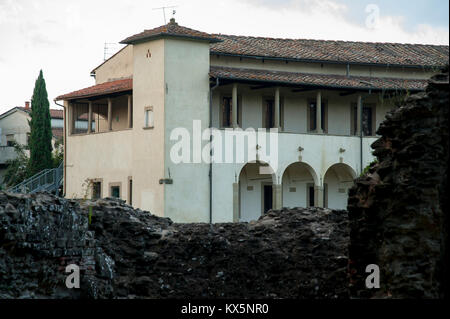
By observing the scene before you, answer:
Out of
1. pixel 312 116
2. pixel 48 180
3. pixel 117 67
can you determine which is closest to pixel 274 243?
pixel 312 116

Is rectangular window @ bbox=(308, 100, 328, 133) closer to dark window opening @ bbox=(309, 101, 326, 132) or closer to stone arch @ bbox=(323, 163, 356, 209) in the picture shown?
dark window opening @ bbox=(309, 101, 326, 132)

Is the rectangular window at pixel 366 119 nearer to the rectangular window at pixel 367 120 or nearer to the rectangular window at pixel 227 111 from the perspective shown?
the rectangular window at pixel 367 120

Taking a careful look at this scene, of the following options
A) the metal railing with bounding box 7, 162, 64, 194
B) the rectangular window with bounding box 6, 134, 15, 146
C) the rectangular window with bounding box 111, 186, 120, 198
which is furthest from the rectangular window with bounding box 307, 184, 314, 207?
the rectangular window with bounding box 6, 134, 15, 146

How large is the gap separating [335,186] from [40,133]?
1583 cm

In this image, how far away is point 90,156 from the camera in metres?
40.9

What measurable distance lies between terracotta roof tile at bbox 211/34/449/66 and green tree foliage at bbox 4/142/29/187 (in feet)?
46.1

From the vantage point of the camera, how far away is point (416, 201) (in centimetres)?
1329

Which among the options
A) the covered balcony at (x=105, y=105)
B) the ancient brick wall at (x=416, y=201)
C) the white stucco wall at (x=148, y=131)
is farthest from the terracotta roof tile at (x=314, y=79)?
the ancient brick wall at (x=416, y=201)

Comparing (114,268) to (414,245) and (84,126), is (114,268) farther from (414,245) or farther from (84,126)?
(84,126)

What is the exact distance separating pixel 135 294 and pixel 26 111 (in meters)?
45.3

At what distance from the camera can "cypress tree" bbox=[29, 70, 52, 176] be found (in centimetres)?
4797

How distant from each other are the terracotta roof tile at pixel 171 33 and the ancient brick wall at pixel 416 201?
23.9 m

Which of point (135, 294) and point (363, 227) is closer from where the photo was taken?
point (363, 227)
